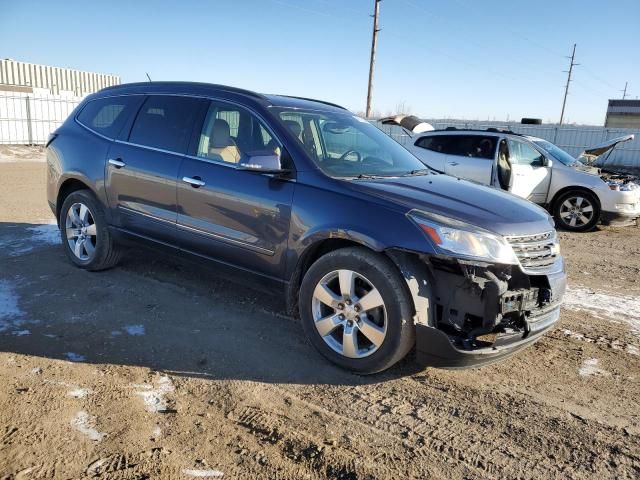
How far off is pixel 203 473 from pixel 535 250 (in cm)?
245

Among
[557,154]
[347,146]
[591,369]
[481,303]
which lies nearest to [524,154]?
[557,154]

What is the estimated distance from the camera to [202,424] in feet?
9.47

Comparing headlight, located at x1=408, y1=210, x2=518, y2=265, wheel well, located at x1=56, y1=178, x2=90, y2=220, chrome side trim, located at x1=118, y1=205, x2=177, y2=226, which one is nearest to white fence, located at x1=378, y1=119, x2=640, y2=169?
wheel well, located at x1=56, y1=178, x2=90, y2=220

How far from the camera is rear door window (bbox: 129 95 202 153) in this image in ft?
14.9

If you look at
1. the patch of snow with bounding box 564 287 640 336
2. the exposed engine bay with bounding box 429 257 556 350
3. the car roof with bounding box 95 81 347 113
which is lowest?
the patch of snow with bounding box 564 287 640 336

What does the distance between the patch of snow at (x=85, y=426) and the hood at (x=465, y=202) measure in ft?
7.10

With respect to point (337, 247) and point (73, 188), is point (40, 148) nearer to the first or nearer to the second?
point (73, 188)

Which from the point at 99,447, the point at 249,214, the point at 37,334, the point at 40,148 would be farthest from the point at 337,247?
the point at 40,148

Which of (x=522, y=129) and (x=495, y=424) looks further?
(x=522, y=129)

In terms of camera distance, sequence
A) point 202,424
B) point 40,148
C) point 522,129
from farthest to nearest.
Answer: point 522,129 < point 40,148 < point 202,424

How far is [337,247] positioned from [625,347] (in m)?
2.56

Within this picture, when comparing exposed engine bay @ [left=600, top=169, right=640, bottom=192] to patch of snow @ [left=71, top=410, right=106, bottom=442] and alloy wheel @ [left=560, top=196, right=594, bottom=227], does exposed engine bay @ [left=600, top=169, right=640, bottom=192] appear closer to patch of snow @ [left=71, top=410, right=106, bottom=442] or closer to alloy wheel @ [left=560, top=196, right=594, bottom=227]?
alloy wheel @ [left=560, top=196, right=594, bottom=227]

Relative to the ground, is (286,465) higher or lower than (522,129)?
lower

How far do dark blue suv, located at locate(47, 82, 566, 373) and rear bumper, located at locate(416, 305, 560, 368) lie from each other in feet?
0.03
